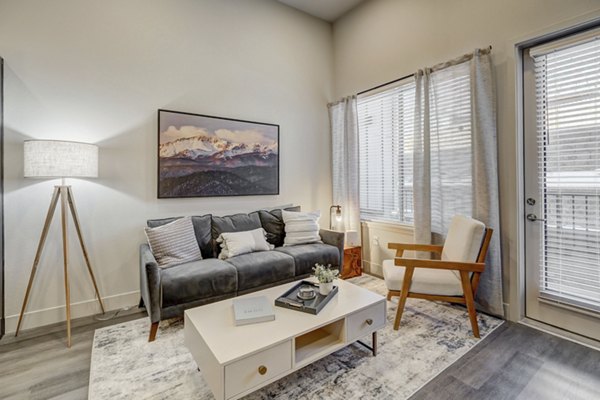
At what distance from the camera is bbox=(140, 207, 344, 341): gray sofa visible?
7.61 feet

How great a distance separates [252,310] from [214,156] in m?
2.13

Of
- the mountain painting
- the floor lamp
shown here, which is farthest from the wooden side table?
the floor lamp

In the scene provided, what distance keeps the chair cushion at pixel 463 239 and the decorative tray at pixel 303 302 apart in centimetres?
118

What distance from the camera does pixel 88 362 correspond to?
2018 millimetres

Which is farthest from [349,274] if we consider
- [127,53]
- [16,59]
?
[16,59]

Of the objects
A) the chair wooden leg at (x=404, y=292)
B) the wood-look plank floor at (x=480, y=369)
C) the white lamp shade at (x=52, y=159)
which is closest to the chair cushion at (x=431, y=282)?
the chair wooden leg at (x=404, y=292)

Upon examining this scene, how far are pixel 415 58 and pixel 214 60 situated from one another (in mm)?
2355

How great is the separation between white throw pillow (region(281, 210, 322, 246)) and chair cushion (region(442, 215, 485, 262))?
1.47 m

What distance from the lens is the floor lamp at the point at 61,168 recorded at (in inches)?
88.0

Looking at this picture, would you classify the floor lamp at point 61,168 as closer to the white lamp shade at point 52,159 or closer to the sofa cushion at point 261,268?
the white lamp shade at point 52,159

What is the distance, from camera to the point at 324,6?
4.05 meters

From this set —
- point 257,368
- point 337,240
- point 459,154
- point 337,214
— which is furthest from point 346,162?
point 257,368

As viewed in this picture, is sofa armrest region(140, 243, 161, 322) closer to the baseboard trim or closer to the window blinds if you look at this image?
the baseboard trim

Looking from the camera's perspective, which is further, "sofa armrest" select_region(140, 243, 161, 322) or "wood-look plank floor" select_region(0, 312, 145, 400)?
"sofa armrest" select_region(140, 243, 161, 322)
